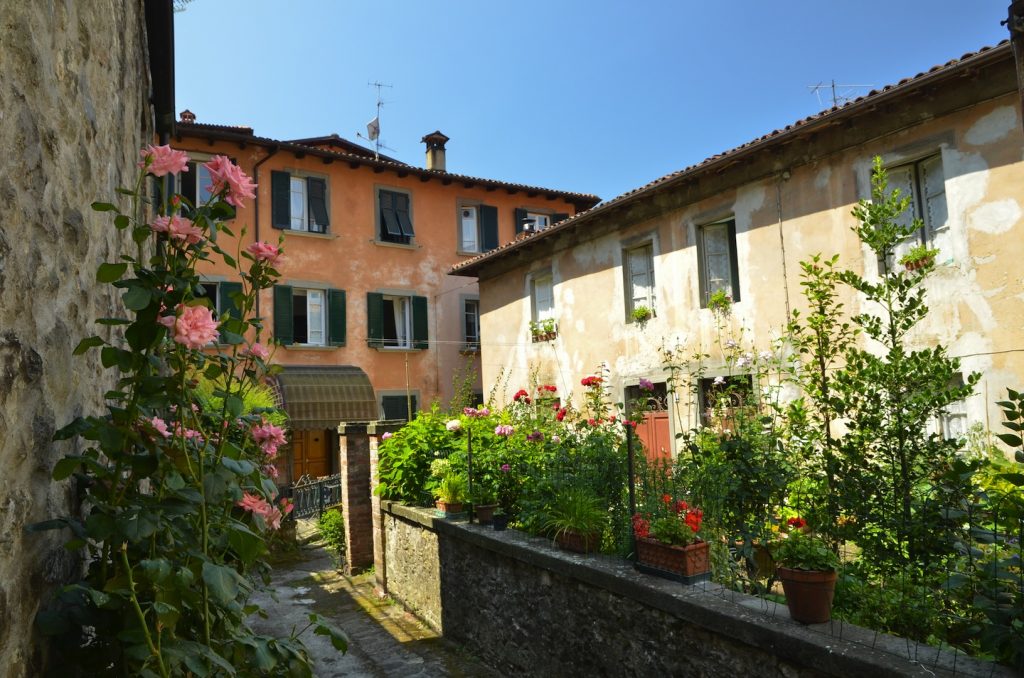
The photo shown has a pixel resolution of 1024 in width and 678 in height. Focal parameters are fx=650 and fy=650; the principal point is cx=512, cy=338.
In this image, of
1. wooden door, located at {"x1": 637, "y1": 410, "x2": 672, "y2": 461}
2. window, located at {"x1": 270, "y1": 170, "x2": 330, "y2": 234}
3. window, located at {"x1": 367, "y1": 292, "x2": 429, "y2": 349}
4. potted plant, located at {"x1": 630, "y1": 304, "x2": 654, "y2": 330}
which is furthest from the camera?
window, located at {"x1": 367, "y1": 292, "x2": 429, "y2": 349}

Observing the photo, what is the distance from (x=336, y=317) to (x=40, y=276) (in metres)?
16.2

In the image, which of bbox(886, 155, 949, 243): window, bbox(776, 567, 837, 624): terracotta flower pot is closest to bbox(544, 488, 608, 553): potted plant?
bbox(776, 567, 837, 624): terracotta flower pot

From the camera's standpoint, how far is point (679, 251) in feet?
39.0

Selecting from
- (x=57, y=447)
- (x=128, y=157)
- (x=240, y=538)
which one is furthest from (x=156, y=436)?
(x=128, y=157)

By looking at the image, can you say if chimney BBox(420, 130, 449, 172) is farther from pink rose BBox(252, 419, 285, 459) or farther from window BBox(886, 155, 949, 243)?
pink rose BBox(252, 419, 285, 459)

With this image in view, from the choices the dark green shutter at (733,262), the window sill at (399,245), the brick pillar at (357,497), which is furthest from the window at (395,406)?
the dark green shutter at (733,262)

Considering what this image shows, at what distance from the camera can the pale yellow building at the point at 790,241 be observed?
784 cm

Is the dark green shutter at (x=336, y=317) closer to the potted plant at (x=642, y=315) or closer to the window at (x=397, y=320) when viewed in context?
the window at (x=397, y=320)

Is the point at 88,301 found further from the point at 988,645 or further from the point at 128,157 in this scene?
the point at 988,645

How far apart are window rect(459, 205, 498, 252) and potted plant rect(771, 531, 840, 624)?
17.2 meters

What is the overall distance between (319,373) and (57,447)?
1536cm

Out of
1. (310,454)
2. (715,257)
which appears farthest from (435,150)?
(715,257)

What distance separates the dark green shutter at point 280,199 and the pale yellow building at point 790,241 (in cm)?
611

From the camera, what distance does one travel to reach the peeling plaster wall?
780cm
